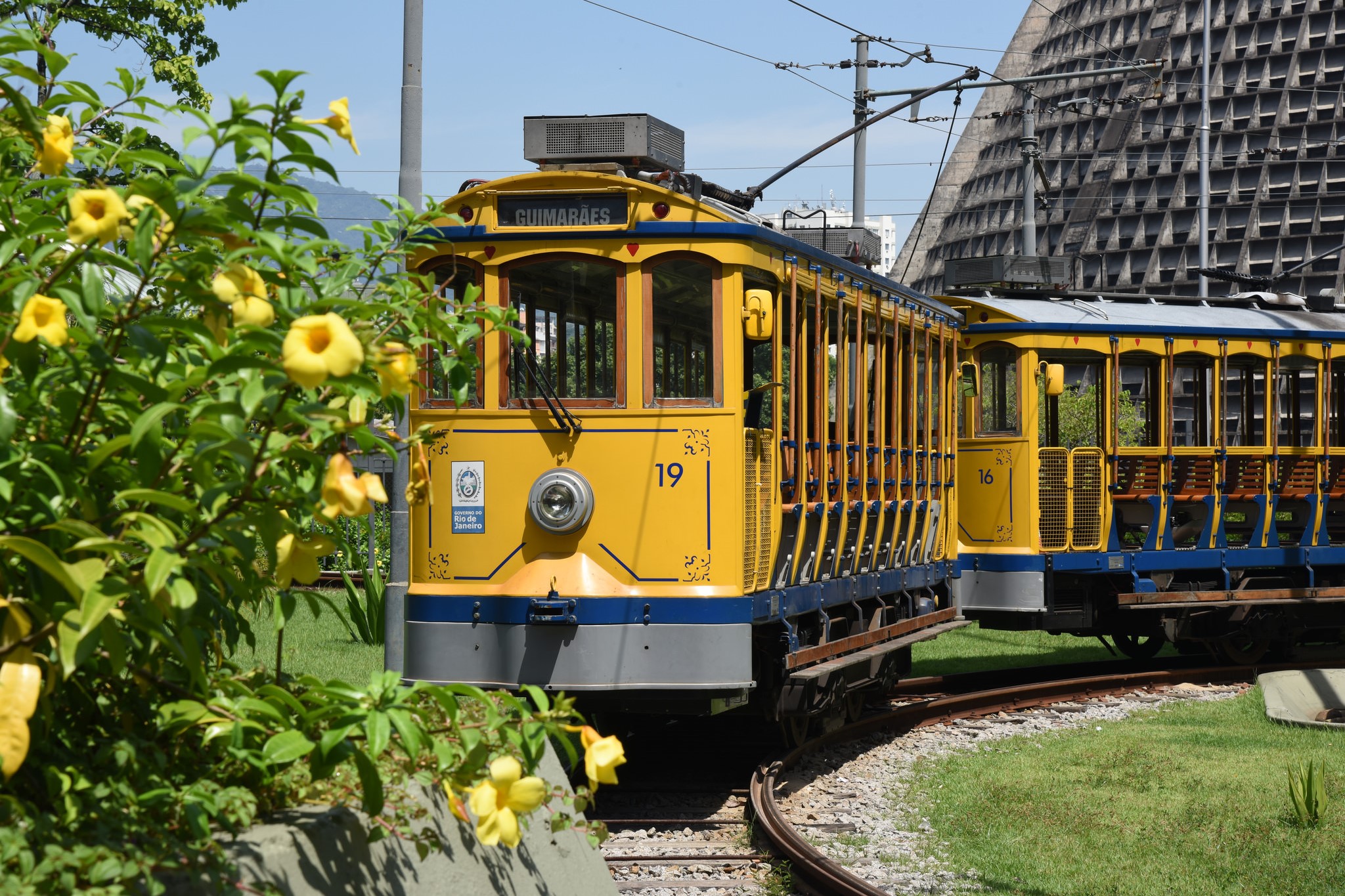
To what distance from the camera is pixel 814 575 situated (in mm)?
10680

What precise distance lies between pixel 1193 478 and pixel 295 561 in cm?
1422

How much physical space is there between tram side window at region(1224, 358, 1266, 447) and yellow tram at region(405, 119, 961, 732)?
8.05 m

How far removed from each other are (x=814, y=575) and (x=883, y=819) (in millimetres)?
1831

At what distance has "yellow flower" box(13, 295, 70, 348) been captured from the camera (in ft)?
9.87

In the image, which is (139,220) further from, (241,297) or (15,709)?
(15,709)

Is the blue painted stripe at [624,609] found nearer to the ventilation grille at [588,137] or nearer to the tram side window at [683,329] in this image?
the tram side window at [683,329]

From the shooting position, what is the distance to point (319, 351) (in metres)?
2.97

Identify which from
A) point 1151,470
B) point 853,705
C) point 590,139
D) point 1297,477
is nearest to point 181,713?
point 590,139

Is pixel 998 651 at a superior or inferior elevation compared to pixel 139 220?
inferior

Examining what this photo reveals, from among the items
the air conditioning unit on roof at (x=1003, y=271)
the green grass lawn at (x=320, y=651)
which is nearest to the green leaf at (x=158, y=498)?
the green grass lawn at (x=320, y=651)

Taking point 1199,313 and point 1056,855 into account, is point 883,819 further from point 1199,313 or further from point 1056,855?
point 1199,313

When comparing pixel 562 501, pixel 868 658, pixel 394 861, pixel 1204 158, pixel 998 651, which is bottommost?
pixel 998 651

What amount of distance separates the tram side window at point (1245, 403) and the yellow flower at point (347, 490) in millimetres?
14595

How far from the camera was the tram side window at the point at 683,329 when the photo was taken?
934cm
